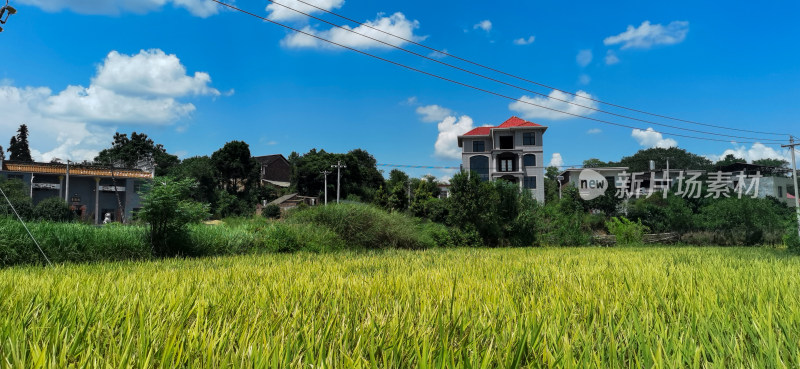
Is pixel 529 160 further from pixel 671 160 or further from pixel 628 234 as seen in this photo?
pixel 671 160

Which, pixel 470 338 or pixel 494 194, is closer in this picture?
pixel 470 338

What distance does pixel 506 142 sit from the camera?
37.5 metres

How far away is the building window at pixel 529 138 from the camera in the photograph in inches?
1433

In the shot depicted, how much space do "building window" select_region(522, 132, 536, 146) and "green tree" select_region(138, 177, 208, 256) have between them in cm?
3239

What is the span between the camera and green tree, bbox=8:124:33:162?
1868 inches

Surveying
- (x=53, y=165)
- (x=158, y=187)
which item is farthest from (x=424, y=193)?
(x=53, y=165)

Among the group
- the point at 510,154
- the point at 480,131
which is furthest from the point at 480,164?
the point at 480,131

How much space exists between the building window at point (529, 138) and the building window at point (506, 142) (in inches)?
44.8

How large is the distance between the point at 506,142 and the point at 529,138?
7.12 feet

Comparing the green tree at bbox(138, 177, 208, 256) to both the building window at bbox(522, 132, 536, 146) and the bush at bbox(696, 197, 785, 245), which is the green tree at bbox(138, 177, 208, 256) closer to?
the bush at bbox(696, 197, 785, 245)

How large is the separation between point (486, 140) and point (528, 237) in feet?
70.1

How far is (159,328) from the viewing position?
173 cm

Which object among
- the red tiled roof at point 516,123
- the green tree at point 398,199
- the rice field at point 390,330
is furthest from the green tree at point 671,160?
the rice field at point 390,330

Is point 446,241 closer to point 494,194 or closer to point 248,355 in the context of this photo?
point 494,194
